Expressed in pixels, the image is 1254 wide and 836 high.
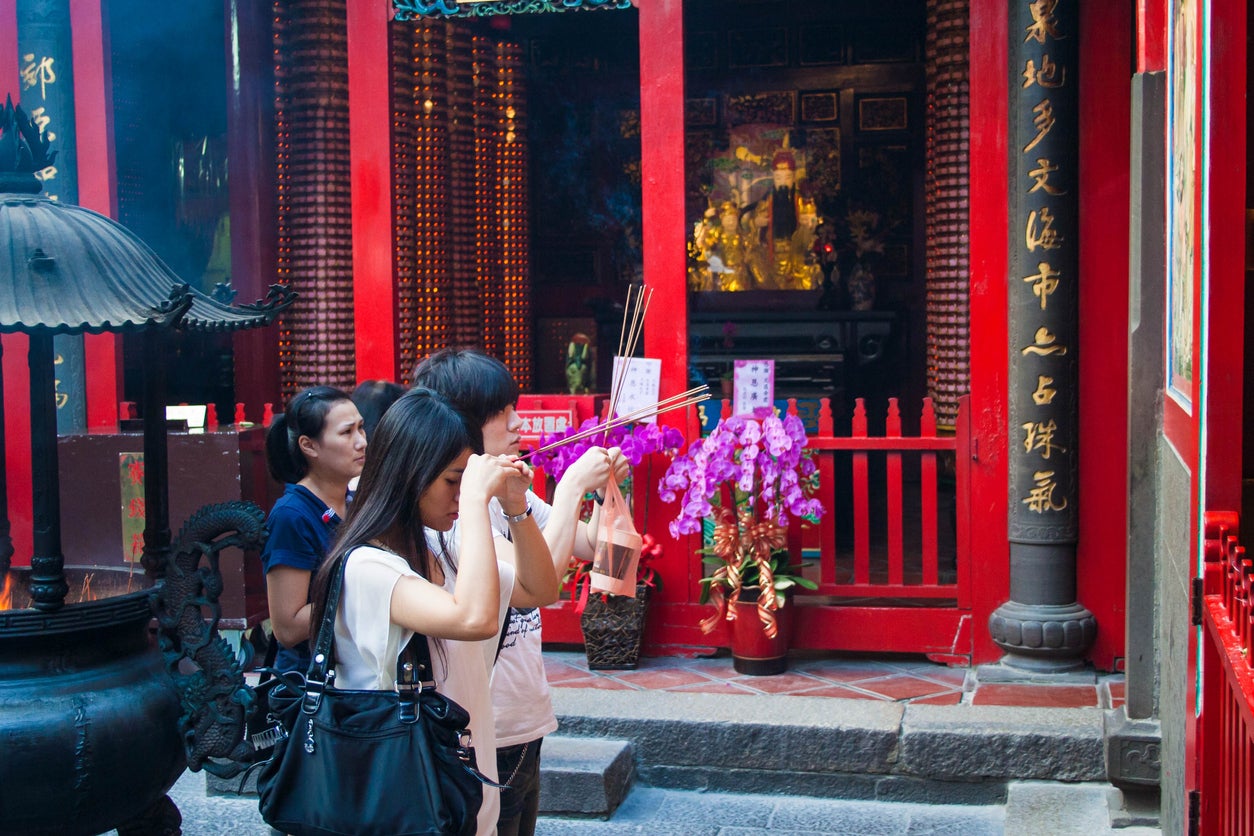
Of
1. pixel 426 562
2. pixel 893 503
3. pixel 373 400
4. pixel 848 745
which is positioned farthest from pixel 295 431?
pixel 893 503

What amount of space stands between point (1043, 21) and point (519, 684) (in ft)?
11.5

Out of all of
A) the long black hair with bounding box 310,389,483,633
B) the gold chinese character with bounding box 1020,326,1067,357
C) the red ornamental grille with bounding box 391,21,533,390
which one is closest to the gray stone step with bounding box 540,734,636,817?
the gold chinese character with bounding box 1020,326,1067,357

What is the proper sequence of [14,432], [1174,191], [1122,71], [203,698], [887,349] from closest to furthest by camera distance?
[1174,191], [203,698], [1122,71], [14,432], [887,349]

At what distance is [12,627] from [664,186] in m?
3.37

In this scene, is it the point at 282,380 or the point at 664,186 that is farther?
the point at 282,380

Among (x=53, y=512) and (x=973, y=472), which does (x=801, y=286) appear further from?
(x=53, y=512)

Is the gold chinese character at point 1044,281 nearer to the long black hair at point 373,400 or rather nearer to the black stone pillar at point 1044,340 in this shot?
the black stone pillar at point 1044,340

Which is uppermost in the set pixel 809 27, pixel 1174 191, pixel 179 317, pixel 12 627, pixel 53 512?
pixel 809 27

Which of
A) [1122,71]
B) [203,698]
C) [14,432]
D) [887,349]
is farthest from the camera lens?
[887,349]

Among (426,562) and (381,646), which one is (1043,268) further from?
(381,646)

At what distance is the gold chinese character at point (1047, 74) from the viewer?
17.1 feet

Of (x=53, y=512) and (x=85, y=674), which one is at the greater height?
(x=53, y=512)

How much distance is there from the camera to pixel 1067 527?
536 cm

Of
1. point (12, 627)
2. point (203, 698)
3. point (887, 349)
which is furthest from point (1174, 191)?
point (887, 349)
